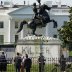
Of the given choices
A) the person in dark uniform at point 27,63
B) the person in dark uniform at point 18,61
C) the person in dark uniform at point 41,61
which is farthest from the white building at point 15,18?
the person in dark uniform at point 27,63

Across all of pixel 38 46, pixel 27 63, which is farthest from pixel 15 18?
pixel 27 63

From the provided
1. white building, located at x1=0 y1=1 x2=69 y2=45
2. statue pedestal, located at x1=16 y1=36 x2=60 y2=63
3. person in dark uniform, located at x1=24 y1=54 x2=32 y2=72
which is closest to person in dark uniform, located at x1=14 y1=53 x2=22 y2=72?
person in dark uniform, located at x1=24 y1=54 x2=32 y2=72

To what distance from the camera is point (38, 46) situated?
38000 mm

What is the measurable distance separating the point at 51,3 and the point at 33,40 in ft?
218

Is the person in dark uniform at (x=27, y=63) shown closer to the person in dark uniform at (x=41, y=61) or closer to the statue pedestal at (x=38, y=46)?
the person in dark uniform at (x=41, y=61)

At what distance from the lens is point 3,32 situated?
322 feet

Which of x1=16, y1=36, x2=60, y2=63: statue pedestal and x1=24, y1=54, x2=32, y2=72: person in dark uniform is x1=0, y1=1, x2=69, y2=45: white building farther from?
x1=24, y1=54, x2=32, y2=72: person in dark uniform

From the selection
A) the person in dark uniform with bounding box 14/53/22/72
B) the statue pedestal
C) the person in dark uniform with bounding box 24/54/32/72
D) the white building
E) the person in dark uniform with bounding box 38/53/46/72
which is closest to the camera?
the person in dark uniform with bounding box 38/53/46/72

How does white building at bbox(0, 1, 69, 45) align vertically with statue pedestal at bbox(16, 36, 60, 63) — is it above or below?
below

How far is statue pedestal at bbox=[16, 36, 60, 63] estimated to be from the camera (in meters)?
37.8

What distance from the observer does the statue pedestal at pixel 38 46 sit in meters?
37.8

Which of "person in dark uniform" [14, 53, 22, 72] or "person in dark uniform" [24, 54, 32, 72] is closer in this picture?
"person in dark uniform" [24, 54, 32, 72]

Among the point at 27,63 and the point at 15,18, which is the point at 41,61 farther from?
the point at 15,18

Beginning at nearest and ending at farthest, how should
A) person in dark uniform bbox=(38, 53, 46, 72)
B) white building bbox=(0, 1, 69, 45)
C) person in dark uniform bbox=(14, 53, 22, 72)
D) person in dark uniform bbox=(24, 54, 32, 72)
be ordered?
1. person in dark uniform bbox=(38, 53, 46, 72)
2. person in dark uniform bbox=(24, 54, 32, 72)
3. person in dark uniform bbox=(14, 53, 22, 72)
4. white building bbox=(0, 1, 69, 45)
